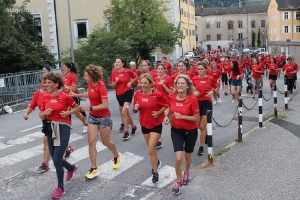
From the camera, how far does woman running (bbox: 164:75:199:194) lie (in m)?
6.32

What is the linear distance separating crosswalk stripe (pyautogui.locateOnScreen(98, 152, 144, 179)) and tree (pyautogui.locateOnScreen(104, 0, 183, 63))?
21.2m

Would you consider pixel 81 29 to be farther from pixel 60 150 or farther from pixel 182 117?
pixel 182 117

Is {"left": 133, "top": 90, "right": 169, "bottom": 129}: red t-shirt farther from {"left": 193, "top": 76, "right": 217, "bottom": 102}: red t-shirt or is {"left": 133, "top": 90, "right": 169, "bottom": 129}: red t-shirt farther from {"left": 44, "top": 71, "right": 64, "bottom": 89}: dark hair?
{"left": 193, "top": 76, "right": 217, "bottom": 102}: red t-shirt

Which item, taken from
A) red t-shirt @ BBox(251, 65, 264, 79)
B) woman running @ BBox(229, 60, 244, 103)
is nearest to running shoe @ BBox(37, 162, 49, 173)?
woman running @ BBox(229, 60, 244, 103)

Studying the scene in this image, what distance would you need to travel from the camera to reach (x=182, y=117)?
6250mm

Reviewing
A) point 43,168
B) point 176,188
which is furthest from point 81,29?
point 176,188

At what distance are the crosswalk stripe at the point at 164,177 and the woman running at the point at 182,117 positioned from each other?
516mm

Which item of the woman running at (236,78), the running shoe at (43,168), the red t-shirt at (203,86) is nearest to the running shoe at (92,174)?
the running shoe at (43,168)

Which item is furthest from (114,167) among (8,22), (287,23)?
(287,23)

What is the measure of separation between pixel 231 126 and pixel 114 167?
5.19 meters

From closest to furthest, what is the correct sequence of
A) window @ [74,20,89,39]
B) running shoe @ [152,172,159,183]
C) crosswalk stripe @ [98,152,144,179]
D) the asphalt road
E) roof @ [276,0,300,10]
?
1. the asphalt road
2. running shoe @ [152,172,159,183]
3. crosswalk stripe @ [98,152,144,179]
4. window @ [74,20,89,39]
5. roof @ [276,0,300,10]

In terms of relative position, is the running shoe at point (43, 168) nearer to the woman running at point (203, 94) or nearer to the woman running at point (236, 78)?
the woman running at point (203, 94)

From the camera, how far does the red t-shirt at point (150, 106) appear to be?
22.4 ft

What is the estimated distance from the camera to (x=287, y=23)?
3246 inches
